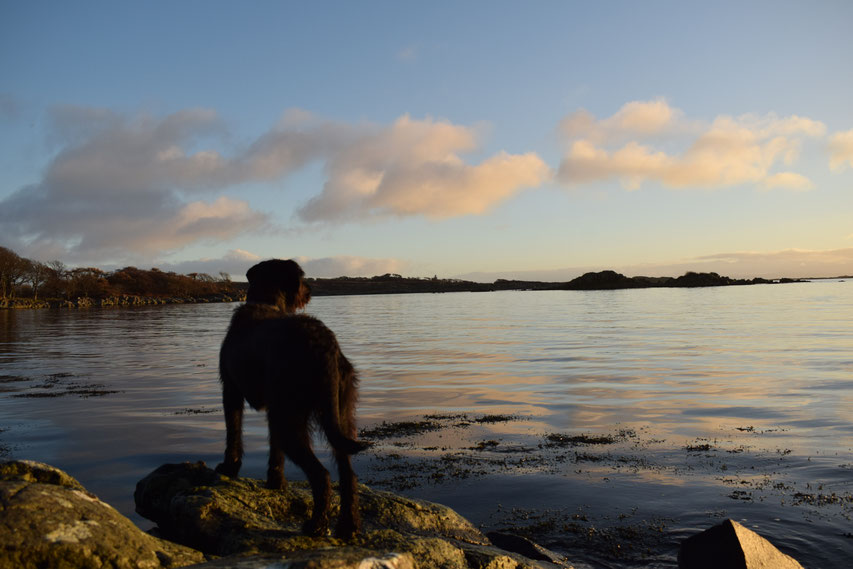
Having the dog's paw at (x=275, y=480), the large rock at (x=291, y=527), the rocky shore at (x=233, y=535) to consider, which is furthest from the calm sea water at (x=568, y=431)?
the dog's paw at (x=275, y=480)

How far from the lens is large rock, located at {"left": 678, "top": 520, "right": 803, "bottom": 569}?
382 cm

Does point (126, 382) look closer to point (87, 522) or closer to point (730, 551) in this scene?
point (87, 522)

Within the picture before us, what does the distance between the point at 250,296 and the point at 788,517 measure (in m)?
5.74

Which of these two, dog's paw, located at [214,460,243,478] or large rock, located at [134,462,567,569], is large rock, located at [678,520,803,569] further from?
dog's paw, located at [214,460,243,478]

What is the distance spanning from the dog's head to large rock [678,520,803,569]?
407 cm

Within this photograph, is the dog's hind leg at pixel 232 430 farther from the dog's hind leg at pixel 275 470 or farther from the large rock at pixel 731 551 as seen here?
the large rock at pixel 731 551

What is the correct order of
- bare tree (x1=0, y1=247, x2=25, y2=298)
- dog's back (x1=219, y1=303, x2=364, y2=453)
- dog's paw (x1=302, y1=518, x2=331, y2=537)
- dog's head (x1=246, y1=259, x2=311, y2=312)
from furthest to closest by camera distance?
bare tree (x1=0, y1=247, x2=25, y2=298) < dog's head (x1=246, y1=259, x2=311, y2=312) < dog's back (x1=219, y1=303, x2=364, y2=453) < dog's paw (x1=302, y1=518, x2=331, y2=537)

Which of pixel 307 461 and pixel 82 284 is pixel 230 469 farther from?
pixel 82 284

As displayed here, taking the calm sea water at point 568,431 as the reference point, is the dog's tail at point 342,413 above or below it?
above

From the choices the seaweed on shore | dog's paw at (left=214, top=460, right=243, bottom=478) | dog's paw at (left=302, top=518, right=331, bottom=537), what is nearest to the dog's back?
dog's paw at (left=302, top=518, right=331, bottom=537)

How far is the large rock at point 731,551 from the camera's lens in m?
3.82

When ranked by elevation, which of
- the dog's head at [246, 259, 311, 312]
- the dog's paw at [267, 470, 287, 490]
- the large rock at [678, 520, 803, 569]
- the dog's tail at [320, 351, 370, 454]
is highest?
the dog's head at [246, 259, 311, 312]

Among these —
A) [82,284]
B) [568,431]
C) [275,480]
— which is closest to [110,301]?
[82,284]

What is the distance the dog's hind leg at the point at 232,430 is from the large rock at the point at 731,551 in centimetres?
373
